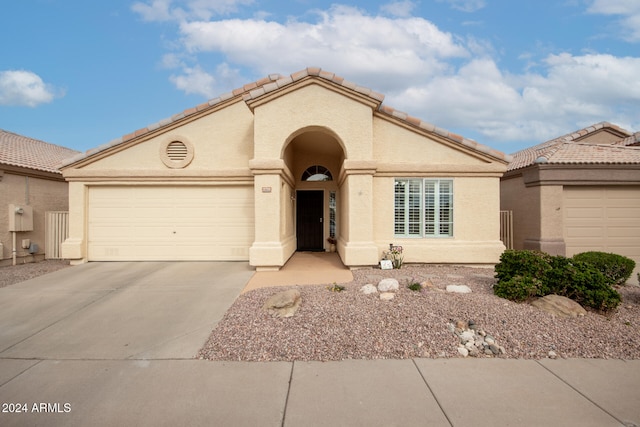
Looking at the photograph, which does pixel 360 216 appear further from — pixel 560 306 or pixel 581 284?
pixel 581 284

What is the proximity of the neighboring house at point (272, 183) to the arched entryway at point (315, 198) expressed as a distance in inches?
58.2

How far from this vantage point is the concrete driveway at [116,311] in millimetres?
4305

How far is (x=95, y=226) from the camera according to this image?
32.5 feet

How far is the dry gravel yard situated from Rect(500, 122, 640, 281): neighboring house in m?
4.59

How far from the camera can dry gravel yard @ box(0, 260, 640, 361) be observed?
13.4ft

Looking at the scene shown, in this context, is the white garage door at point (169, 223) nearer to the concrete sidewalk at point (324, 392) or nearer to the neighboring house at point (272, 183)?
the neighboring house at point (272, 183)

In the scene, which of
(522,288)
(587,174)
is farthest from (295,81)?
(587,174)

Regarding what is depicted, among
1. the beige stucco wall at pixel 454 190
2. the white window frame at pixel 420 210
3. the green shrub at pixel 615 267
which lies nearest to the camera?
the green shrub at pixel 615 267

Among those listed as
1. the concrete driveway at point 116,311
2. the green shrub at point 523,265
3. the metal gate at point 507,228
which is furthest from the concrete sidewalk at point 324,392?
the metal gate at point 507,228

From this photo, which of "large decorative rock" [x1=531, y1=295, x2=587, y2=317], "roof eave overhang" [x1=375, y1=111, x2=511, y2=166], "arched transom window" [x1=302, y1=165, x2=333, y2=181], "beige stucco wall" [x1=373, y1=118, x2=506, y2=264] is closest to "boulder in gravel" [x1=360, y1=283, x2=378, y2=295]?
"large decorative rock" [x1=531, y1=295, x2=587, y2=317]

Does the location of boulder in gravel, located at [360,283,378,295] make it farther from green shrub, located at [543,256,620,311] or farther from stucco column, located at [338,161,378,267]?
green shrub, located at [543,256,620,311]

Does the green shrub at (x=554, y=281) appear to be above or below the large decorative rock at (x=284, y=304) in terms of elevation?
above

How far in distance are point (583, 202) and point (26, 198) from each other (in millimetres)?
18587

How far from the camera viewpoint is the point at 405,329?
452 centimetres
